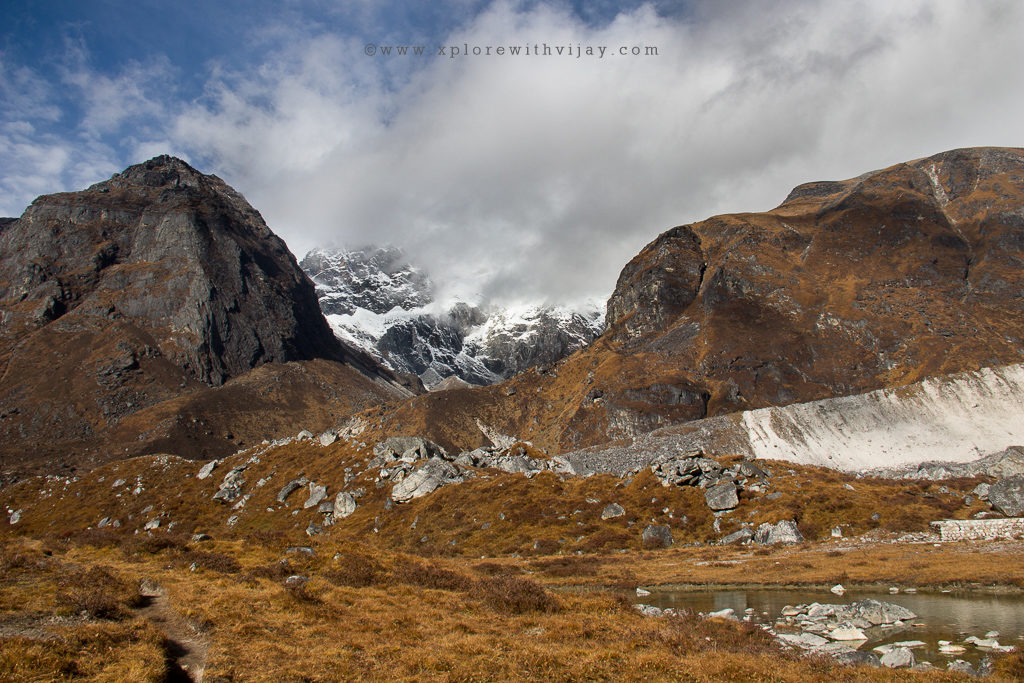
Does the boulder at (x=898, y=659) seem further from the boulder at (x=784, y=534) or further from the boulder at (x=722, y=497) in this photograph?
the boulder at (x=722, y=497)

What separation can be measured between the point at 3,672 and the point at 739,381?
197709 mm

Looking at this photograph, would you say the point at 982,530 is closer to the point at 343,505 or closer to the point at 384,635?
the point at 384,635

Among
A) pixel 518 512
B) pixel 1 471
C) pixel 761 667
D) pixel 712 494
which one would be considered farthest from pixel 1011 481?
pixel 1 471

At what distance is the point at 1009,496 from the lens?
180ft

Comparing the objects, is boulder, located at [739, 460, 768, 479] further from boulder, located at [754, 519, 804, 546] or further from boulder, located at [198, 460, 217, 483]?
boulder, located at [198, 460, 217, 483]

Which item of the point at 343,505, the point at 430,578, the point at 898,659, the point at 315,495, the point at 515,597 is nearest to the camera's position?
the point at 898,659

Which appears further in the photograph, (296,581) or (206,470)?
(206,470)

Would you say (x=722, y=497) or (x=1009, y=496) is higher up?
(x=722, y=497)

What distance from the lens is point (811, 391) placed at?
18075cm

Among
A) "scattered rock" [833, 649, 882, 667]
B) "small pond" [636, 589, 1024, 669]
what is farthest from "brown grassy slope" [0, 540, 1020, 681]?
"small pond" [636, 589, 1024, 669]

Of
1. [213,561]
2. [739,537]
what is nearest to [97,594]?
[213,561]

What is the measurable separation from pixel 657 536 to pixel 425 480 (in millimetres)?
34643

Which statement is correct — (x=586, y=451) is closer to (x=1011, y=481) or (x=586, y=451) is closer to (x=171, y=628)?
(x=1011, y=481)

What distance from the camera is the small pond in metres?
22.1
